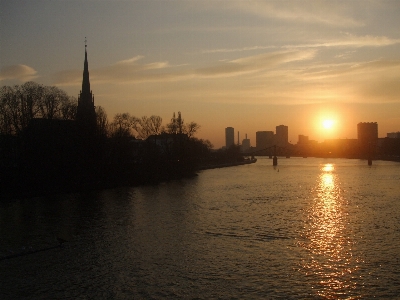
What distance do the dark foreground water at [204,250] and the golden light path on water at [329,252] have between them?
0.10 ft

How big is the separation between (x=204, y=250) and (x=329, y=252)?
343 centimetres

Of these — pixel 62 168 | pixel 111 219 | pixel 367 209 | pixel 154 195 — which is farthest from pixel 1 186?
pixel 367 209

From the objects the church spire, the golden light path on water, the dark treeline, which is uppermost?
the church spire

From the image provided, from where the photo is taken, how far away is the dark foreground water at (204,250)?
10016 millimetres

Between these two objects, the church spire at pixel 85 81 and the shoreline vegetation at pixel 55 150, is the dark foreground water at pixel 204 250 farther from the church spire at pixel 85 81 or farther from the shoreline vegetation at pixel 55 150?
the church spire at pixel 85 81

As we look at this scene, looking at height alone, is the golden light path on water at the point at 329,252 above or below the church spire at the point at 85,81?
below

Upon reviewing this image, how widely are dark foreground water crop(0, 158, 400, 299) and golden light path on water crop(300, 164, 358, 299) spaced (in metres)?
0.03

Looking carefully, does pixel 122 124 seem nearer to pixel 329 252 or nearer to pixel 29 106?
pixel 29 106

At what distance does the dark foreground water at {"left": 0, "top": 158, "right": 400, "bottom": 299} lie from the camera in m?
10.0

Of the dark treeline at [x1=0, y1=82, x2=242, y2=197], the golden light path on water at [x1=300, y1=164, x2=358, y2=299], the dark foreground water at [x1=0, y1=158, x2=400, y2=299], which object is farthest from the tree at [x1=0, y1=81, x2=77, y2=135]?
the golden light path on water at [x1=300, y1=164, x2=358, y2=299]

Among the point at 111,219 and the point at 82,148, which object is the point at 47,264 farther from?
the point at 82,148

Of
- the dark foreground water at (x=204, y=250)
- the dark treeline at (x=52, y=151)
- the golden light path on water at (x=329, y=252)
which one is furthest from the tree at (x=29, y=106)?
the golden light path on water at (x=329, y=252)

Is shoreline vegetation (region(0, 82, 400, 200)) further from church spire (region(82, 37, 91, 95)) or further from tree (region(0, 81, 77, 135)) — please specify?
church spire (region(82, 37, 91, 95))

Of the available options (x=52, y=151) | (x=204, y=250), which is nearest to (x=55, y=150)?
(x=52, y=151)
